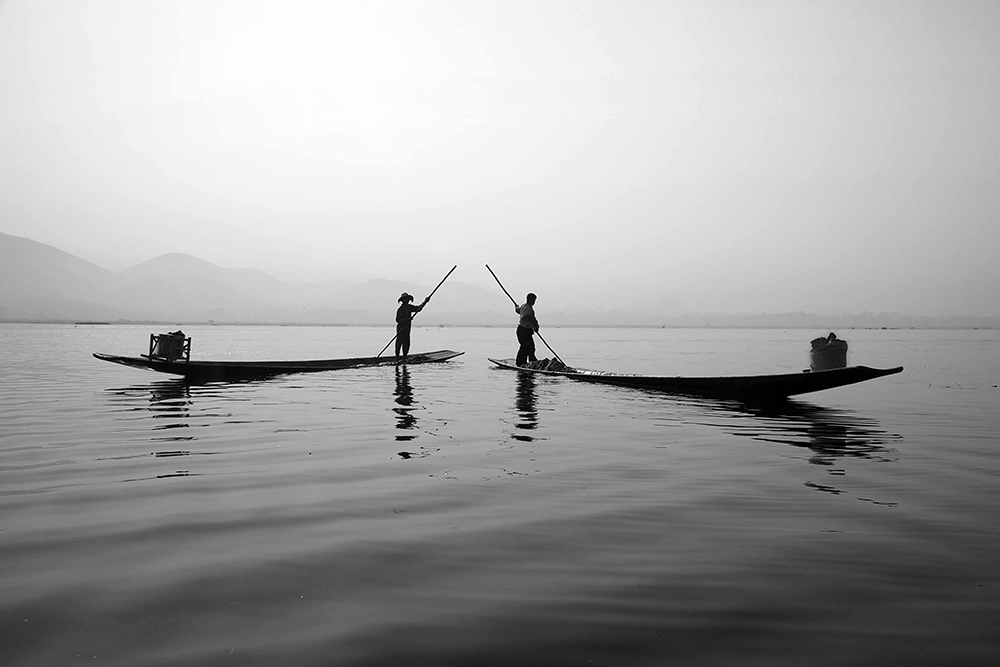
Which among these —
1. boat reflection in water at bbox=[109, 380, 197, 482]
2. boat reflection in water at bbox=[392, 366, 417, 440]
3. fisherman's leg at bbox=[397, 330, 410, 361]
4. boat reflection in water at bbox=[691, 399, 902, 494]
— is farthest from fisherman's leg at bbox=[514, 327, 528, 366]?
boat reflection in water at bbox=[109, 380, 197, 482]

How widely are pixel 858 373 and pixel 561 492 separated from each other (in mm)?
9046

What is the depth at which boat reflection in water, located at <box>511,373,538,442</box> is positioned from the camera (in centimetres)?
1004

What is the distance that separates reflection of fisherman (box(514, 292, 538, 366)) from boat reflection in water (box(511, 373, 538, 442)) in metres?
1.79

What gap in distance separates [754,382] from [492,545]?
11.5 m

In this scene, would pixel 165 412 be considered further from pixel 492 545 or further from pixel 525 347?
pixel 525 347

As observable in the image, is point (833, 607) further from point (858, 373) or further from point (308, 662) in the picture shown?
point (858, 373)

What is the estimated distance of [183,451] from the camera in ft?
26.7

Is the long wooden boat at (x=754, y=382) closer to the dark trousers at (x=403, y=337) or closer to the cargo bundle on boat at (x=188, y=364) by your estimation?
the dark trousers at (x=403, y=337)

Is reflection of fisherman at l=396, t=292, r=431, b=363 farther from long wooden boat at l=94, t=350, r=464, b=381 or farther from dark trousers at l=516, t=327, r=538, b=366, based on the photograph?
dark trousers at l=516, t=327, r=538, b=366

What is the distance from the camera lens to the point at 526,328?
2184 cm

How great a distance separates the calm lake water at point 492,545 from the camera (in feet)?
10.4

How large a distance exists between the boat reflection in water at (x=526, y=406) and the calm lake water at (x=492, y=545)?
379mm

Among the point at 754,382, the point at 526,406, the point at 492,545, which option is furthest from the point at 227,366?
the point at 492,545

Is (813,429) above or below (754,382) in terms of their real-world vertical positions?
below
